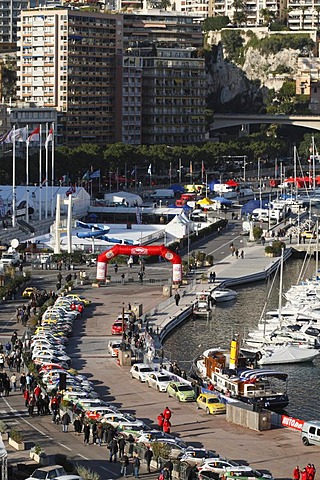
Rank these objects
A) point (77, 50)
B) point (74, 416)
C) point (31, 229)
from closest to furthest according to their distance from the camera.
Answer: point (74, 416), point (31, 229), point (77, 50)

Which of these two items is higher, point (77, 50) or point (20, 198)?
point (77, 50)

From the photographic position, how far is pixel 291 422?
54344 millimetres

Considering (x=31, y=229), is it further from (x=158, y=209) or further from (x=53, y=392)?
(x=53, y=392)

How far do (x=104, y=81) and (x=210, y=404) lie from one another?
118 m

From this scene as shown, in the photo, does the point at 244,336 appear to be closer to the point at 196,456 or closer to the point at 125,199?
the point at 196,456

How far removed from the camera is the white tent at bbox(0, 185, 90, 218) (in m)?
119

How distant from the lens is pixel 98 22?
561ft

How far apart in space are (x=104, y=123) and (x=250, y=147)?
20.9m

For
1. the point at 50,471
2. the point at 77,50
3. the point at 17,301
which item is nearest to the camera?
the point at 50,471

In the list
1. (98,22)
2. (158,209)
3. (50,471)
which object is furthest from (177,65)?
(50,471)

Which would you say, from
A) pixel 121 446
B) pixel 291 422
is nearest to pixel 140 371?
pixel 291 422

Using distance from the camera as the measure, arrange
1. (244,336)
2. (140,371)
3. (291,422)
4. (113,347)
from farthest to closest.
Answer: (244,336) → (113,347) → (140,371) → (291,422)

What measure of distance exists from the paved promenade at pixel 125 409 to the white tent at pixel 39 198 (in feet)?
134

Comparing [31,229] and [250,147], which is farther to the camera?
[250,147]
